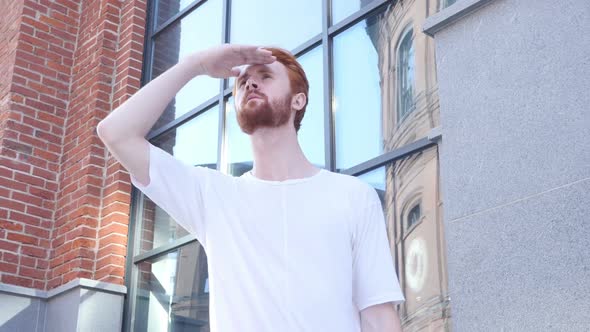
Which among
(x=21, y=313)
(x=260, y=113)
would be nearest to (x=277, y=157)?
(x=260, y=113)

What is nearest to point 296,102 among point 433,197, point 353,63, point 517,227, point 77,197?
point 517,227

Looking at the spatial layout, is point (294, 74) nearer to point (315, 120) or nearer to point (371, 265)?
point (371, 265)

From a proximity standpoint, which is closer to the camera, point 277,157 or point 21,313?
point 277,157

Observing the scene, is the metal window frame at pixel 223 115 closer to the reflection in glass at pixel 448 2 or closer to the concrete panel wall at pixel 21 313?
the reflection in glass at pixel 448 2

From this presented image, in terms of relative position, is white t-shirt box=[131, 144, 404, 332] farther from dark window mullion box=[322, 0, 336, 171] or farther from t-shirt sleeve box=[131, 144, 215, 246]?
dark window mullion box=[322, 0, 336, 171]

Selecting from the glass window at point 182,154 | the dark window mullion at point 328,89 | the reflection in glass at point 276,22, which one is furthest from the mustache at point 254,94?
the glass window at point 182,154

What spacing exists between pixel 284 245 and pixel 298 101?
48cm

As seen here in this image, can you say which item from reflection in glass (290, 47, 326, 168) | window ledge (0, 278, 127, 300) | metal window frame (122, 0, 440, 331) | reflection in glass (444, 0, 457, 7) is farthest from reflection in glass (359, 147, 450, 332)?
window ledge (0, 278, 127, 300)

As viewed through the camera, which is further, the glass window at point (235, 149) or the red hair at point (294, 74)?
the glass window at point (235, 149)

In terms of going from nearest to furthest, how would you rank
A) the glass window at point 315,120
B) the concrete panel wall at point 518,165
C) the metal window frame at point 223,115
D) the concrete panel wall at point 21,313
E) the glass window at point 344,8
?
the concrete panel wall at point 518,165
the metal window frame at point 223,115
the glass window at point 315,120
the glass window at point 344,8
the concrete panel wall at point 21,313

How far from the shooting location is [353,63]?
472cm

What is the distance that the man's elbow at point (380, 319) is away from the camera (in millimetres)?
1999

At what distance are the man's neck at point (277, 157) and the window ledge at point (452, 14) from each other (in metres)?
1.48

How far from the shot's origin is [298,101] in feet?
7.50
